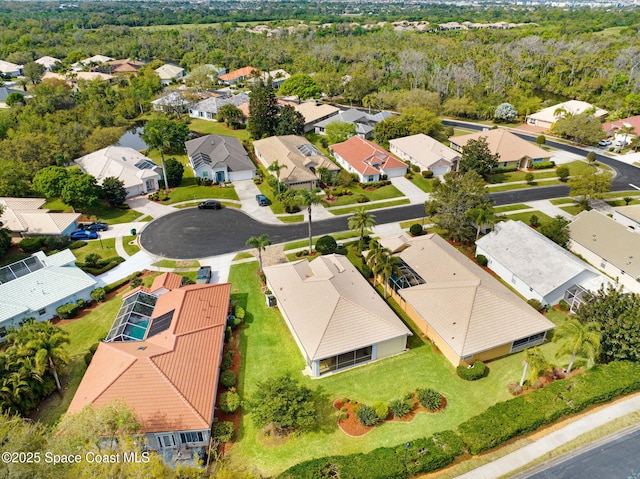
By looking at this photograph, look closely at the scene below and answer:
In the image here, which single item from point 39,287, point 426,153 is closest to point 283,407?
point 39,287

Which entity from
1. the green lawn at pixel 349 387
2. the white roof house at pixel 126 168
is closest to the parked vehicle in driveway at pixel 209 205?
the white roof house at pixel 126 168

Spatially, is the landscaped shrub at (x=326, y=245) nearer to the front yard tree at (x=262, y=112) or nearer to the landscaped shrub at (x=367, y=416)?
the landscaped shrub at (x=367, y=416)

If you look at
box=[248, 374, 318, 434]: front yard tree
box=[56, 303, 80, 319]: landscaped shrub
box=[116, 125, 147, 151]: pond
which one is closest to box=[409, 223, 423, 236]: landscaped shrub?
box=[248, 374, 318, 434]: front yard tree

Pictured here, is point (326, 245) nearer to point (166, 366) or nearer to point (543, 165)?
point (166, 366)

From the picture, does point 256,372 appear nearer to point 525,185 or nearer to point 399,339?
point 399,339

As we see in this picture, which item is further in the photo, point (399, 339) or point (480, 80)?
point (480, 80)

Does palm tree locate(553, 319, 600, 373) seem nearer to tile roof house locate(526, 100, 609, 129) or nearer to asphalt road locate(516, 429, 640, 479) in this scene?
asphalt road locate(516, 429, 640, 479)

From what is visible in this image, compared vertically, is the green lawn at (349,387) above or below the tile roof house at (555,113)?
below

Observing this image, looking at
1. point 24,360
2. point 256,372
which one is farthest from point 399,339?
point 24,360

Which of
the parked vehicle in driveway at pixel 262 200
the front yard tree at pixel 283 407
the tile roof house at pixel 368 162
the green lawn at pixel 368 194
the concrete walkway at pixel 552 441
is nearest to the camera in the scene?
the concrete walkway at pixel 552 441
